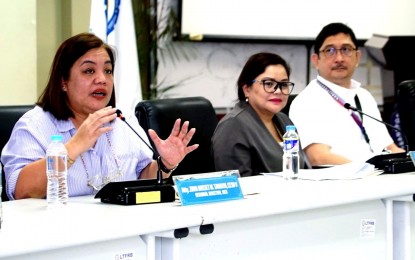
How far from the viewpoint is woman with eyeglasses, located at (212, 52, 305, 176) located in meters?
2.98

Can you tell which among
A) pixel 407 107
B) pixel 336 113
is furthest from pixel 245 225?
pixel 407 107

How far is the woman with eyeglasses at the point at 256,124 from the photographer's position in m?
2.98

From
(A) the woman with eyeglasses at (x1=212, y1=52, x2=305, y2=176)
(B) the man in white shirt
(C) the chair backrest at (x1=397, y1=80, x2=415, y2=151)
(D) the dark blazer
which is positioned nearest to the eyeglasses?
(B) the man in white shirt

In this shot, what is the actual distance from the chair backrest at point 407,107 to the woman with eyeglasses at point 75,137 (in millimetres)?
1515

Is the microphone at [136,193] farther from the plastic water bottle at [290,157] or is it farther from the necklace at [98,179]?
the plastic water bottle at [290,157]

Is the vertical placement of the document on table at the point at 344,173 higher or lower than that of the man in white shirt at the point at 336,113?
lower

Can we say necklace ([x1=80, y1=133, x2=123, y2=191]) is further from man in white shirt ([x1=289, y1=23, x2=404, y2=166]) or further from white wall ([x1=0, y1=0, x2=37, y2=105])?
white wall ([x1=0, y1=0, x2=37, y2=105])

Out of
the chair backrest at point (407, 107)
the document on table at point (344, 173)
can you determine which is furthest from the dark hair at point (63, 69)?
the chair backrest at point (407, 107)

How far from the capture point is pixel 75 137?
7.28 ft

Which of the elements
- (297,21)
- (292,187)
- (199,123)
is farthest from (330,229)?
(297,21)

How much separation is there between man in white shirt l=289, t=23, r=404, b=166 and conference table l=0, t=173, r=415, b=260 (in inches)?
29.6

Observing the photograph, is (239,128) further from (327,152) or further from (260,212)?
(260,212)

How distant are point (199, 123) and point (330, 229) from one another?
0.99 meters

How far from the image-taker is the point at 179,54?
4820 millimetres
